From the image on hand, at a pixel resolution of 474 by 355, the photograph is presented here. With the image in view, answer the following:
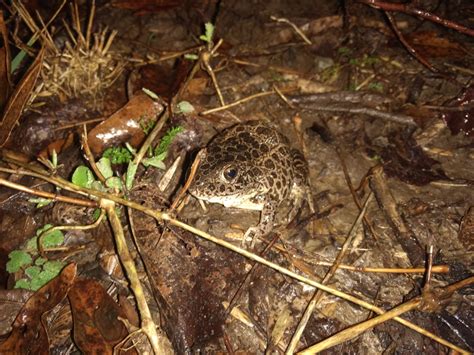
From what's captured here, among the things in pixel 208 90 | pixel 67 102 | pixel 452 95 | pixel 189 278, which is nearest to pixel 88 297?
pixel 189 278

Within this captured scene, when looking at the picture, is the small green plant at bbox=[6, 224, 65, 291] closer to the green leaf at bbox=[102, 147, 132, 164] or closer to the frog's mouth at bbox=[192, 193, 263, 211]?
the green leaf at bbox=[102, 147, 132, 164]

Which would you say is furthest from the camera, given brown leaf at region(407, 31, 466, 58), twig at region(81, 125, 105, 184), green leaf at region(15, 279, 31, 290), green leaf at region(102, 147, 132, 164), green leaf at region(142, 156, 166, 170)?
brown leaf at region(407, 31, 466, 58)

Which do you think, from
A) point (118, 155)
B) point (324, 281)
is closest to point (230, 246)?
point (324, 281)

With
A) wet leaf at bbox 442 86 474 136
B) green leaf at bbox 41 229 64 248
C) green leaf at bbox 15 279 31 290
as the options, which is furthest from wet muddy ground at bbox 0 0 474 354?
green leaf at bbox 15 279 31 290

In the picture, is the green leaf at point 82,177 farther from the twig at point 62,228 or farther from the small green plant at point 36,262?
the small green plant at point 36,262

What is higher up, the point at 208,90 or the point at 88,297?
the point at 208,90

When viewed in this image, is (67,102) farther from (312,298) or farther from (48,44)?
(312,298)

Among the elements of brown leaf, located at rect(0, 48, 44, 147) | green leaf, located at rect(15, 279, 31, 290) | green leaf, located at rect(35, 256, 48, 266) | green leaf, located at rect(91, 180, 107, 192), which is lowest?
green leaf, located at rect(15, 279, 31, 290)
